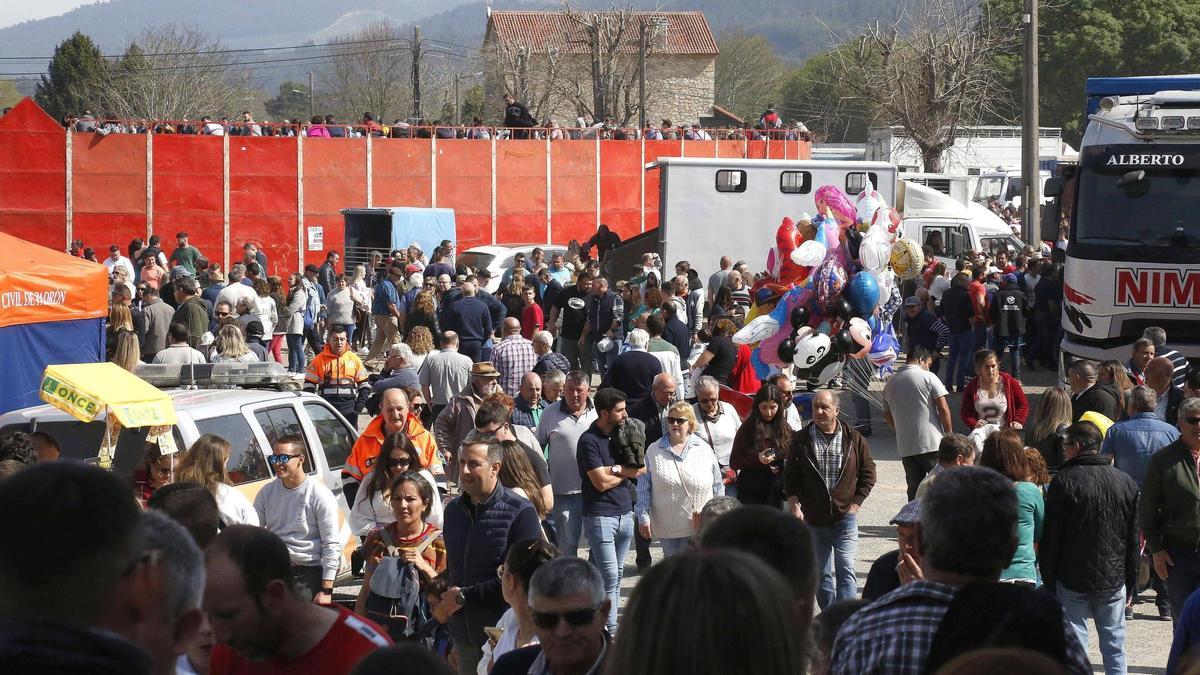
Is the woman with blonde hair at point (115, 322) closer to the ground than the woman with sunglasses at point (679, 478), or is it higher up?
higher up

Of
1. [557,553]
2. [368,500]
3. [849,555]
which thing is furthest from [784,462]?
[557,553]

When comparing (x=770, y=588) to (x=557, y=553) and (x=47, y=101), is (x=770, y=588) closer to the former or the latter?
(x=557, y=553)

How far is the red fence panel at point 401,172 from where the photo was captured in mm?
34406

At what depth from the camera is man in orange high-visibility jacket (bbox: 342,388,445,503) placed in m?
8.98

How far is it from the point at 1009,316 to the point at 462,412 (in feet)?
34.9

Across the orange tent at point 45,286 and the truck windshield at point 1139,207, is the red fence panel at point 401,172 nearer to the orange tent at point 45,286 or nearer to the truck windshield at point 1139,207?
the orange tent at point 45,286

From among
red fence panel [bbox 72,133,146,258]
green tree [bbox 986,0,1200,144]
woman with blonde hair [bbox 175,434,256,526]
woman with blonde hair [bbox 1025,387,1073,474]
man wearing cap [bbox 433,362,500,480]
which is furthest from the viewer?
green tree [bbox 986,0,1200,144]

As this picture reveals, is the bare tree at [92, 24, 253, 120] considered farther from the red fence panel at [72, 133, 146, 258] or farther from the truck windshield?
the truck windshield

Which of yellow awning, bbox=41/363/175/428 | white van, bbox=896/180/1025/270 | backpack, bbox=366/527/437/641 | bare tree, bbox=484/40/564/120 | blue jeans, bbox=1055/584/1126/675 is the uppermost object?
bare tree, bbox=484/40/564/120

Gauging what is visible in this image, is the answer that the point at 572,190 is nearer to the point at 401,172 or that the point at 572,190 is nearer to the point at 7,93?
the point at 401,172

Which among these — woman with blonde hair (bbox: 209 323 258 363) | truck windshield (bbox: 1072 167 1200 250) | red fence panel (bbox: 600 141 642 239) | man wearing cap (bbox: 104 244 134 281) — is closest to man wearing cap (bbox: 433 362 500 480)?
woman with blonde hair (bbox: 209 323 258 363)

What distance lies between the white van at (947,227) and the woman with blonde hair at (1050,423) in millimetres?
13567

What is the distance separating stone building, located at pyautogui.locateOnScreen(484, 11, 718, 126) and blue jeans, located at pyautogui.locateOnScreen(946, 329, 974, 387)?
3815 cm

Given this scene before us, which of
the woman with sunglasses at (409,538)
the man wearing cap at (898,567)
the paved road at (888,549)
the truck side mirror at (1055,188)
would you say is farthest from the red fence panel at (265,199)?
the man wearing cap at (898,567)
